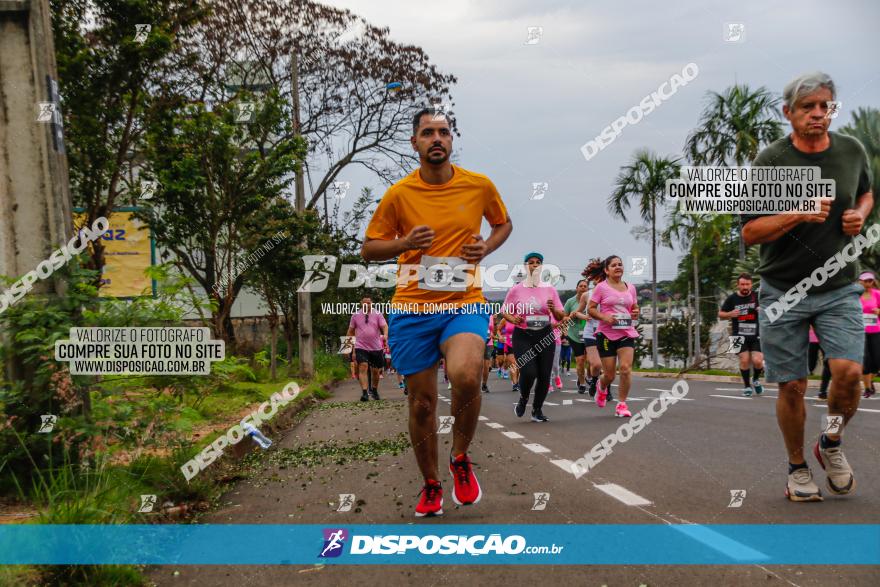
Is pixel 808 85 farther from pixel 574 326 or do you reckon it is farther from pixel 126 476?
pixel 574 326

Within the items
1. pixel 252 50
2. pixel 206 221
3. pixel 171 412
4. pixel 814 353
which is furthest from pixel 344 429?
pixel 252 50

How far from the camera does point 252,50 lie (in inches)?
957

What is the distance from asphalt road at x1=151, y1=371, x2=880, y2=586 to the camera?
362 cm

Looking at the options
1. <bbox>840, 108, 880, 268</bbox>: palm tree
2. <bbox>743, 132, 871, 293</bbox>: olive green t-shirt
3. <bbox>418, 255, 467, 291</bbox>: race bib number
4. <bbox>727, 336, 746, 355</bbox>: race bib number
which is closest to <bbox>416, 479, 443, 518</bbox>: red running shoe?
<bbox>418, 255, 467, 291</bbox>: race bib number

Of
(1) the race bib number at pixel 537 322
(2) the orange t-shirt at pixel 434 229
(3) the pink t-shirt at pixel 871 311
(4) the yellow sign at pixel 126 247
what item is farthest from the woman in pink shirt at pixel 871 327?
(4) the yellow sign at pixel 126 247

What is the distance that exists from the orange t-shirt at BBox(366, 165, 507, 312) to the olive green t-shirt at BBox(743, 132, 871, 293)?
5.60ft

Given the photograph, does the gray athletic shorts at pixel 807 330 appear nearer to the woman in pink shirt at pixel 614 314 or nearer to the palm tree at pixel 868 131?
the woman in pink shirt at pixel 614 314

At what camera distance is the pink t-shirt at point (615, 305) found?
10.9 metres

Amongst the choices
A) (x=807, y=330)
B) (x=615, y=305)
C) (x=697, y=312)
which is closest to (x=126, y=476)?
(x=807, y=330)

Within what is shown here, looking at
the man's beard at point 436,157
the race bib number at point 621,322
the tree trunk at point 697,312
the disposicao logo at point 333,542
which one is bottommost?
the tree trunk at point 697,312

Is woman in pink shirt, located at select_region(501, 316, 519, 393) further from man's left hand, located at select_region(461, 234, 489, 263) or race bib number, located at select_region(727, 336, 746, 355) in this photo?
man's left hand, located at select_region(461, 234, 489, 263)

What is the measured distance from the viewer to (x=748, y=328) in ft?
44.7

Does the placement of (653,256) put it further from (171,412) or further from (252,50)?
(171,412)

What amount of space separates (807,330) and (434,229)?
7.52 feet
